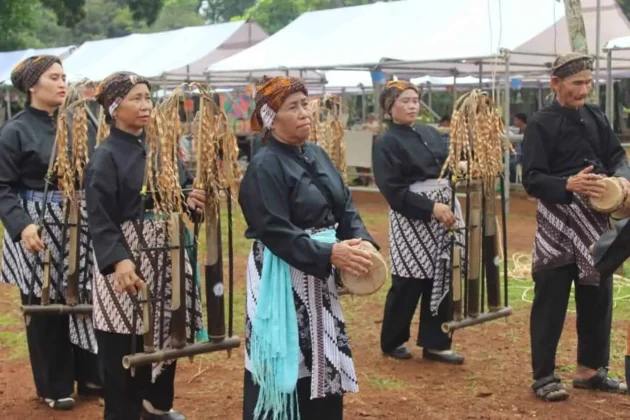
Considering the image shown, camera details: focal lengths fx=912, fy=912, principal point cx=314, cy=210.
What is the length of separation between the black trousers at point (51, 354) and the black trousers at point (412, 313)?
6.09 feet

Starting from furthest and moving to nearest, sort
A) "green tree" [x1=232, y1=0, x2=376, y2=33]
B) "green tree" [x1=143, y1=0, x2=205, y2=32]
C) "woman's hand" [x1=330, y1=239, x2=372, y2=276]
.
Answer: "green tree" [x1=143, y1=0, x2=205, y2=32]
"green tree" [x1=232, y1=0, x2=376, y2=33]
"woman's hand" [x1=330, y1=239, x2=372, y2=276]

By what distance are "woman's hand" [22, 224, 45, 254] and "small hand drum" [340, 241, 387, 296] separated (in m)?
1.74

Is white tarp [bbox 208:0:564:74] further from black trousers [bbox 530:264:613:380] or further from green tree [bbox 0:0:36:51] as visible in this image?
green tree [bbox 0:0:36:51]

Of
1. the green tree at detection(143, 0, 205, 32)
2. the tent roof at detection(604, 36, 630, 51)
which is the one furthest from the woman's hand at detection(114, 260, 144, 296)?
the green tree at detection(143, 0, 205, 32)

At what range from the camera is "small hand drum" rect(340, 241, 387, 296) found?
3.28 meters

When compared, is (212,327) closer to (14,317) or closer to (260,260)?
(260,260)

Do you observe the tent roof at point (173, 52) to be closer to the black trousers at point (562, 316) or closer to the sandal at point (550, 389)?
the black trousers at point (562, 316)

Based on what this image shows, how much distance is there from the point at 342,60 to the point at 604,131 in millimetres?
9794

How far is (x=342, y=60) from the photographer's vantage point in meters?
14.3

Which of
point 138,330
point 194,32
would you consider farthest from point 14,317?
point 194,32

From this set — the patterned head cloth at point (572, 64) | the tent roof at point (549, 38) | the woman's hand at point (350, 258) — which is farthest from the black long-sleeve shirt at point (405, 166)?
the tent roof at point (549, 38)

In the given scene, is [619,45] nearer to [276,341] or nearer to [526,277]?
[526,277]

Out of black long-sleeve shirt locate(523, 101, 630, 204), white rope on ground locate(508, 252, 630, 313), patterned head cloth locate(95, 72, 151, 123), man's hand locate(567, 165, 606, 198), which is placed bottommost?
white rope on ground locate(508, 252, 630, 313)

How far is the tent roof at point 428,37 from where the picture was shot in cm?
1235
